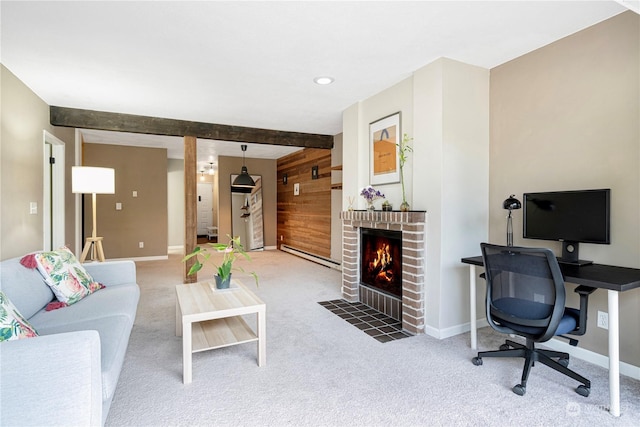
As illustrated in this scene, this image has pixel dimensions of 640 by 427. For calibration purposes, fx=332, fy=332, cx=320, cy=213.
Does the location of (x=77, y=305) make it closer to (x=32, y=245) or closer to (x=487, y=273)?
(x=32, y=245)

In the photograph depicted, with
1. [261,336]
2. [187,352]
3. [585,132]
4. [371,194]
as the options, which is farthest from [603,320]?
[187,352]

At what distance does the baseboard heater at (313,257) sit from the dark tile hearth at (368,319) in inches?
74.8

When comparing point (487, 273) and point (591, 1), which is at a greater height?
point (591, 1)

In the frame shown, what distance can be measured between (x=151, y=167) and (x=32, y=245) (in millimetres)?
3730

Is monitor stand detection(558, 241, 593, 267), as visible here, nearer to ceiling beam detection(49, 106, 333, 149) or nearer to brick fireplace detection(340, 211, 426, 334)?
brick fireplace detection(340, 211, 426, 334)

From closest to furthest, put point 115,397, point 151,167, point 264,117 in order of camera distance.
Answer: point 115,397, point 264,117, point 151,167

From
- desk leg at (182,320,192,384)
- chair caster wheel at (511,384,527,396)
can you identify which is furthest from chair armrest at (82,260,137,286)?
chair caster wheel at (511,384,527,396)

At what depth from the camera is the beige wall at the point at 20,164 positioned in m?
2.85

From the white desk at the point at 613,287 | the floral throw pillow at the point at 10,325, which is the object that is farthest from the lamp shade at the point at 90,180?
the white desk at the point at 613,287

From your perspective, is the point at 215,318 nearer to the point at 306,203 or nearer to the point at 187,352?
the point at 187,352

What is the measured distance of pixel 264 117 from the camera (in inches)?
181

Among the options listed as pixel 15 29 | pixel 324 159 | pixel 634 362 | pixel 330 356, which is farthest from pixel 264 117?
pixel 634 362

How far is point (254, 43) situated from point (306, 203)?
15.4 feet

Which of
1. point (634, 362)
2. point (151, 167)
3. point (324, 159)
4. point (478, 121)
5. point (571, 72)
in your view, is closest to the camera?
point (634, 362)
